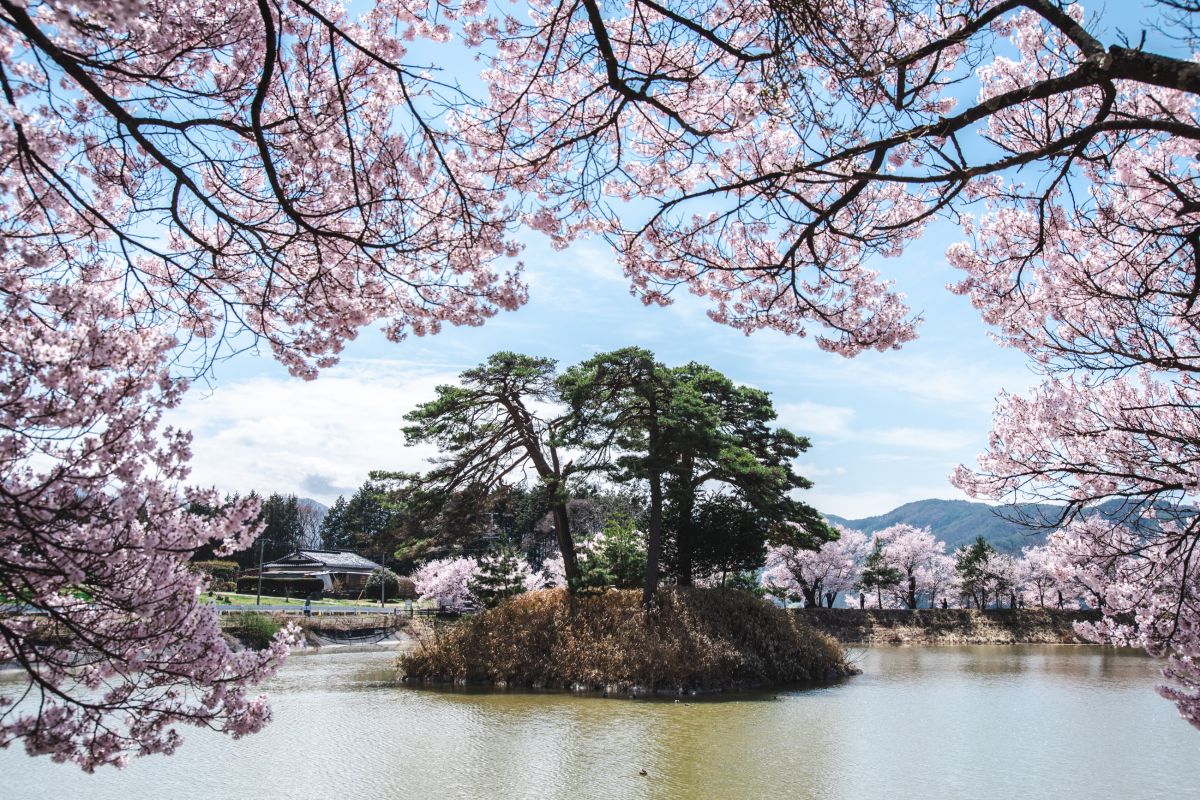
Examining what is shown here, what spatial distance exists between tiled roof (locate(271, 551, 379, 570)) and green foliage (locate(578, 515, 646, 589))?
3201cm

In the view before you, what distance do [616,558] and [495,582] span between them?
113 inches

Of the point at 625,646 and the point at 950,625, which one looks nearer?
the point at 625,646

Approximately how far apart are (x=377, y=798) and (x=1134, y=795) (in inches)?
255

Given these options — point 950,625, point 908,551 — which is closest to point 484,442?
point 950,625

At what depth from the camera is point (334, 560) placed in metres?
48.5

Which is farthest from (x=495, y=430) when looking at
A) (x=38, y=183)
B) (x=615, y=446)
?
(x=38, y=183)

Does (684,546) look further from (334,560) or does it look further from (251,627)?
(334,560)

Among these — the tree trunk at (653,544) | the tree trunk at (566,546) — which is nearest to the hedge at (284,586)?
the tree trunk at (566,546)

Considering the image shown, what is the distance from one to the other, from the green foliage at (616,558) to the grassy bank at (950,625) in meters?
14.9

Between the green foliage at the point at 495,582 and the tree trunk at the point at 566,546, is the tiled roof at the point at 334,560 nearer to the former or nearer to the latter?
the green foliage at the point at 495,582

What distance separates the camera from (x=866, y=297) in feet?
20.7

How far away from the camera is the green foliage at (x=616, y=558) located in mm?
14781

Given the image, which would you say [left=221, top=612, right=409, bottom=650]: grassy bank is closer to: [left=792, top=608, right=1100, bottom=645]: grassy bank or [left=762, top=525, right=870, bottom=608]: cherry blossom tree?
[left=792, top=608, right=1100, bottom=645]: grassy bank

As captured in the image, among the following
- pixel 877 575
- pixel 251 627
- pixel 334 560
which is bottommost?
pixel 251 627
